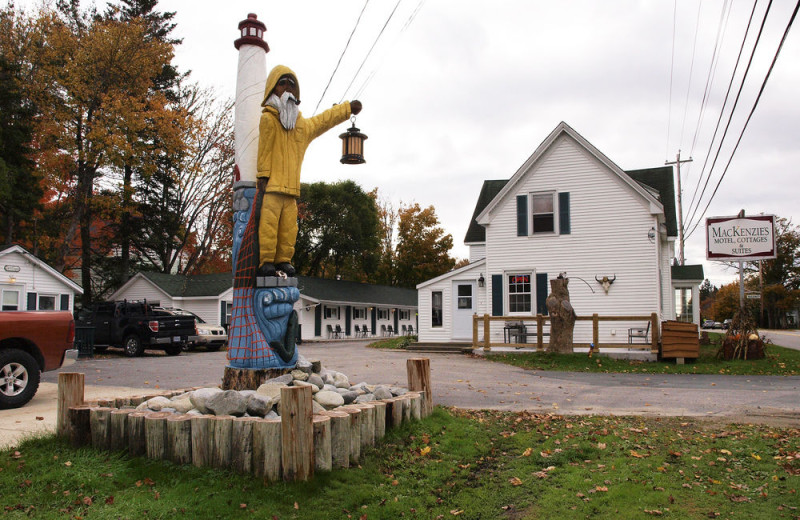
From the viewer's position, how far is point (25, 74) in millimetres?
25734

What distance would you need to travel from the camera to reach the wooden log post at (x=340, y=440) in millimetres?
5137

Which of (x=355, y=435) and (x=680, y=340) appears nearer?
(x=355, y=435)

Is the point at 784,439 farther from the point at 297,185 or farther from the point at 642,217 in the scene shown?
the point at 642,217

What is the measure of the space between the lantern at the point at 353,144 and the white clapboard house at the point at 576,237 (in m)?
12.5

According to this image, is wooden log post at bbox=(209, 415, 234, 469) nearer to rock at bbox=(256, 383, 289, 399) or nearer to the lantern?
rock at bbox=(256, 383, 289, 399)

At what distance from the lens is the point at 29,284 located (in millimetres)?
23422

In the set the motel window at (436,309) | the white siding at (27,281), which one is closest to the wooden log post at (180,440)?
the motel window at (436,309)

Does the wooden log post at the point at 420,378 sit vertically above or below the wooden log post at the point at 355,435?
above

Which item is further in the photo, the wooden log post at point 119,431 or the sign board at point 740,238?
the sign board at point 740,238

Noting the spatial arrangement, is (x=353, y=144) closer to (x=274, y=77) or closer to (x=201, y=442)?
(x=274, y=77)

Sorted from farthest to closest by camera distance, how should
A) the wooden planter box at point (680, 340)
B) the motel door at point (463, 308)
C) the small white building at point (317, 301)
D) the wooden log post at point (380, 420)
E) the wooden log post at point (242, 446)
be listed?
the small white building at point (317, 301) < the motel door at point (463, 308) < the wooden planter box at point (680, 340) < the wooden log post at point (380, 420) < the wooden log post at point (242, 446)

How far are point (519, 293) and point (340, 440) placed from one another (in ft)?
49.6

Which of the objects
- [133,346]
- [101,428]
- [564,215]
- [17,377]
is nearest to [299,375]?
[101,428]

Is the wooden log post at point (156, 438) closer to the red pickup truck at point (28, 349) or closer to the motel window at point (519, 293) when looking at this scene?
the red pickup truck at point (28, 349)
